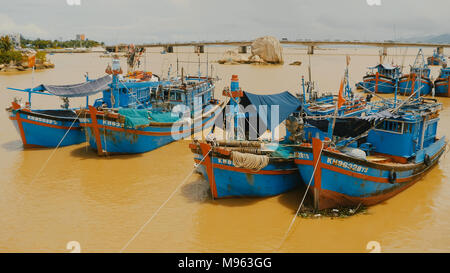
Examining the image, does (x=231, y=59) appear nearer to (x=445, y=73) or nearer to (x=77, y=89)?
(x=445, y=73)

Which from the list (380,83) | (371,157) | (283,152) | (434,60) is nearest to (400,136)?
(371,157)

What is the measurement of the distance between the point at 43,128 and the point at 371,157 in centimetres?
1458

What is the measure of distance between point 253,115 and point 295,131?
2096 millimetres

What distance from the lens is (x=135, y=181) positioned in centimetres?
1386

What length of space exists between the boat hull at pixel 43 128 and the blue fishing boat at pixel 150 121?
158cm

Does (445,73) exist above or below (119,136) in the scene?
above

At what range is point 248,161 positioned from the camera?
1077 centimetres

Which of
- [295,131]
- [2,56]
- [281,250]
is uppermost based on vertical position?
[2,56]

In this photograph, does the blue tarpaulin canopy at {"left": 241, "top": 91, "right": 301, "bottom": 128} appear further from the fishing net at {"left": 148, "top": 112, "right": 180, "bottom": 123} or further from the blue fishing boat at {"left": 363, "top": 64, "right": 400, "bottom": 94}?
the blue fishing boat at {"left": 363, "top": 64, "right": 400, "bottom": 94}

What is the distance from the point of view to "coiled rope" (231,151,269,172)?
10.8m

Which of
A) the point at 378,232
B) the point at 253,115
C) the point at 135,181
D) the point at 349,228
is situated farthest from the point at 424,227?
the point at 135,181

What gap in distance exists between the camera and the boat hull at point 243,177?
1123cm

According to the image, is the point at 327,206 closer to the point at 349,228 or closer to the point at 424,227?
the point at 349,228

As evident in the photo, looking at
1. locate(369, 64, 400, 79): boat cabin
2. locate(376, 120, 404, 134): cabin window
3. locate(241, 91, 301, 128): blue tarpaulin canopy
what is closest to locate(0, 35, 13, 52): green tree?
locate(369, 64, 400, 79): boat cabin
